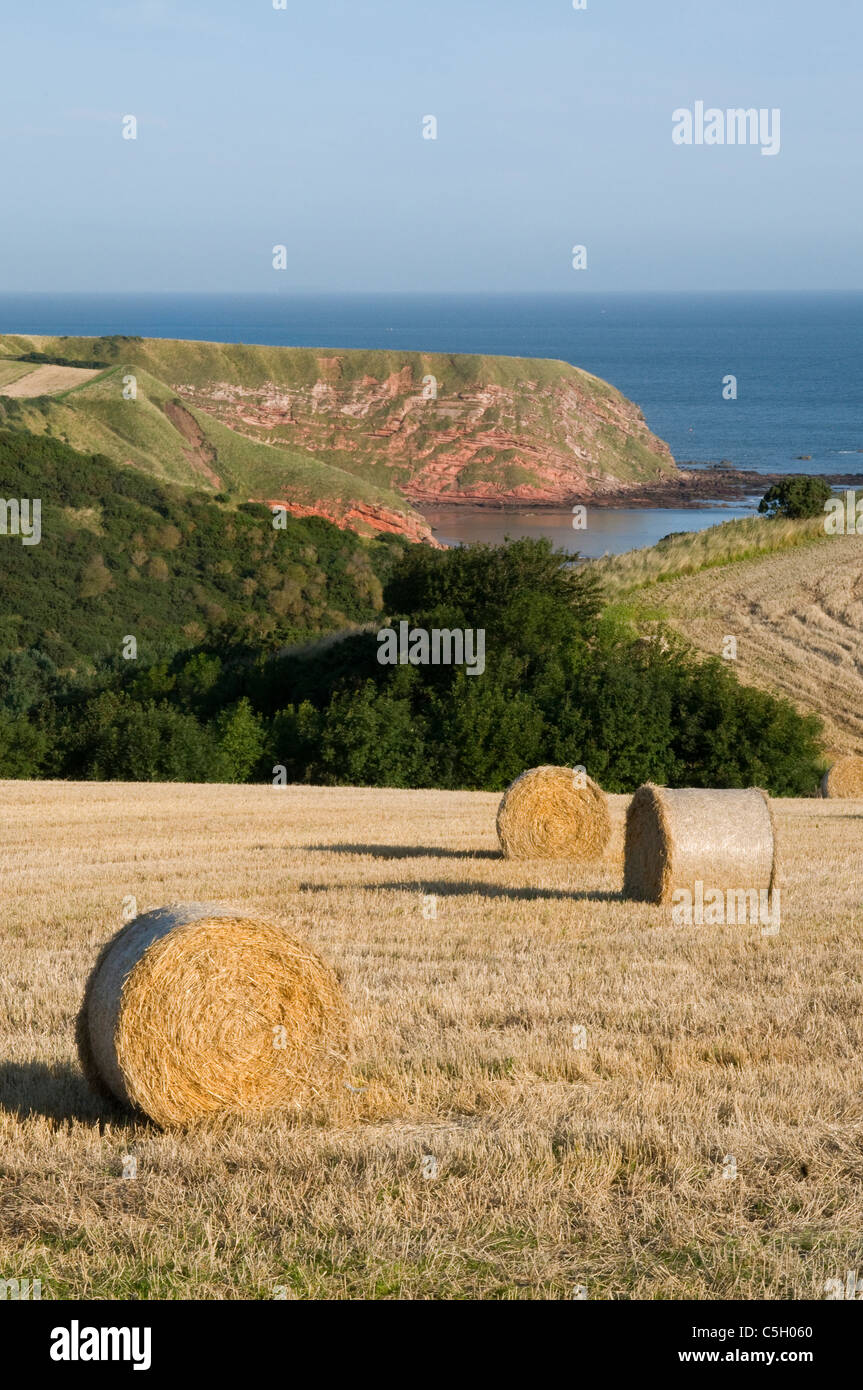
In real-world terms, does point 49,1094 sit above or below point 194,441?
below

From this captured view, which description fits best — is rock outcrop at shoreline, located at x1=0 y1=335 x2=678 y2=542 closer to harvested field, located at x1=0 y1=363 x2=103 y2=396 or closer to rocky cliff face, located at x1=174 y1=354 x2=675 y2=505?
rocky cliff face, located at x1=174 y1=354 x2=675 y2=505

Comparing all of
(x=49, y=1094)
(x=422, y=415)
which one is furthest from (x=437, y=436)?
(x=49, y=1094)

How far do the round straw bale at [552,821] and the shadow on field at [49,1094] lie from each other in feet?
27.3

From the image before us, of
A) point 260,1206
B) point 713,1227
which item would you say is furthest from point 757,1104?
point 260,1206

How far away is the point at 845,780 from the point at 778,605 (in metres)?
14.1

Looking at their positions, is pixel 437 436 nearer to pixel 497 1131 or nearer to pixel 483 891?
pixel 483 891

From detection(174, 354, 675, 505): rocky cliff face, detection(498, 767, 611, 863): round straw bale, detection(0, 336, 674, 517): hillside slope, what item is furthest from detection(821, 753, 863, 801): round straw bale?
detection(174, 354, 675, 505): rocky cliff face

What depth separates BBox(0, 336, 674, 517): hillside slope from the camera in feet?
444

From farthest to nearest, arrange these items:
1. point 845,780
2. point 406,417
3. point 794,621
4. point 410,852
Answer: point 406,417 < point 794,621 < point 845,780 < point 410,852

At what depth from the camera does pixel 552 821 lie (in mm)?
14883

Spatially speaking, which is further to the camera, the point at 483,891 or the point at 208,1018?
the point at 483,891

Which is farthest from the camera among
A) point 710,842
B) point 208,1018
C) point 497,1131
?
point 710,842

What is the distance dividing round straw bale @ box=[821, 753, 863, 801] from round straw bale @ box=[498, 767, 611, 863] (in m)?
12.9

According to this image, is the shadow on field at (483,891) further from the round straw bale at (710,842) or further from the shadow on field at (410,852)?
the shadow on field at (410,852)
